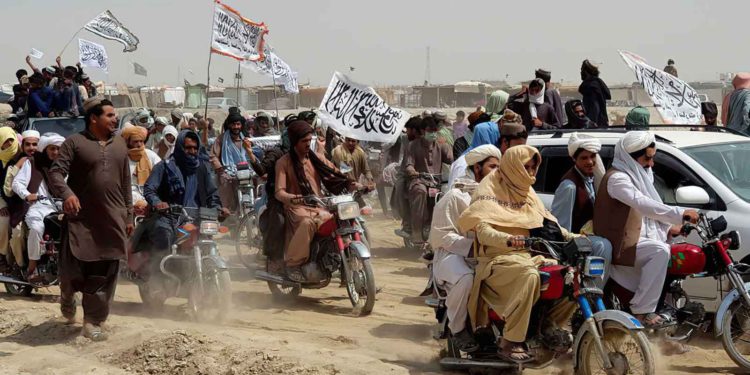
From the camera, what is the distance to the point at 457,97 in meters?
52.9

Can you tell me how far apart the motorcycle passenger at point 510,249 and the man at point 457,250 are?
89mm

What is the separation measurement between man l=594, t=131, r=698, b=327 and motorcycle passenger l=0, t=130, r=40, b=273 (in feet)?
20.7

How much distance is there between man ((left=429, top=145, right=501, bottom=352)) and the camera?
679 centimetres

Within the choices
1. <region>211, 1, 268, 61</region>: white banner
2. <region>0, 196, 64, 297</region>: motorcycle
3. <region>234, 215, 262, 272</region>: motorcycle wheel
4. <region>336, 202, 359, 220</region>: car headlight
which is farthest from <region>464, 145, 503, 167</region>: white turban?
<region>211, 1, 268, 61</region>: white banner

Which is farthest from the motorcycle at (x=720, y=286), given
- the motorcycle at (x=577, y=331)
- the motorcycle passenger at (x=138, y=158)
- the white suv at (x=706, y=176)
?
the motorcycle passenger at (x=138, y=158)

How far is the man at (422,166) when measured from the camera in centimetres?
1365

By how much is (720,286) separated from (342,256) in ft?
12.1

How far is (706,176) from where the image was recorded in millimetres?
8109

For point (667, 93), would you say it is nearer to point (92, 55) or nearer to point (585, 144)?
point (585, 144)

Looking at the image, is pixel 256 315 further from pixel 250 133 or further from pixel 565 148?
pixel 250 133

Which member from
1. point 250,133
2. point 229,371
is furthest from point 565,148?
point 250,133

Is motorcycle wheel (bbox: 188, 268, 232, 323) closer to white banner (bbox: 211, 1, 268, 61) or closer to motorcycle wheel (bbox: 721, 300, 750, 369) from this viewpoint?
motorcycle wheel (bbox: 721, 300, 750, 369)

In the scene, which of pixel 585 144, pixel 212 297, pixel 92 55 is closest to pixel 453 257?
→ pixel 585 144

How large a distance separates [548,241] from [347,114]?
7080 mm
